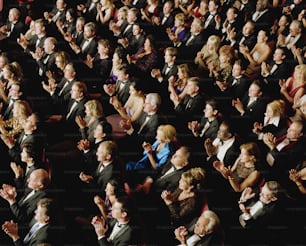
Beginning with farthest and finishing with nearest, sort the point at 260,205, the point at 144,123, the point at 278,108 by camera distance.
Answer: the point at 144,123
the point at 278,108
the point at 260,205

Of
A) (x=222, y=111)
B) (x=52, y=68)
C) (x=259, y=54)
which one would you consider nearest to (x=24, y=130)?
(x=52, y=68)

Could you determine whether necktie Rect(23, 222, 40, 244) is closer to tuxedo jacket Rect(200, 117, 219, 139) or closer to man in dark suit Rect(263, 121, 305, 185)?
tuxedo jacket Rect(200, 117, 219, 139)

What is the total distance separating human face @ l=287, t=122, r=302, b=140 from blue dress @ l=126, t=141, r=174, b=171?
1219 mm

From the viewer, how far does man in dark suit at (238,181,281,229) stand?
13.0 ft

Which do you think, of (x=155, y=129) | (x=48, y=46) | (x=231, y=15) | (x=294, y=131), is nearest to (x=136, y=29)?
(x=48, y=46)

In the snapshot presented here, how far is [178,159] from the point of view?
14.5ft

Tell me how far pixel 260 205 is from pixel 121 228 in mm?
1257

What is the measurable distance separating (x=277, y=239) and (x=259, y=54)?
3.31 m

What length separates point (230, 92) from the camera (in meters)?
6.09

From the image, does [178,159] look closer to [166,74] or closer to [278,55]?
[166,74]

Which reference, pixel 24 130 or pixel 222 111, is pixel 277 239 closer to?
pixel 222 111

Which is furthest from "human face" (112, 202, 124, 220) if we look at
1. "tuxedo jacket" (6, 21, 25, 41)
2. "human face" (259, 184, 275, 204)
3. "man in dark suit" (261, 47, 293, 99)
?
"tuxedo jacket" (6, 21, 25, 41)

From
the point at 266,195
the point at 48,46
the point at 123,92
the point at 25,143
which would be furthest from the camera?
the point at 48,46

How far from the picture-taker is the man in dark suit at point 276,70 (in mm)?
6191
